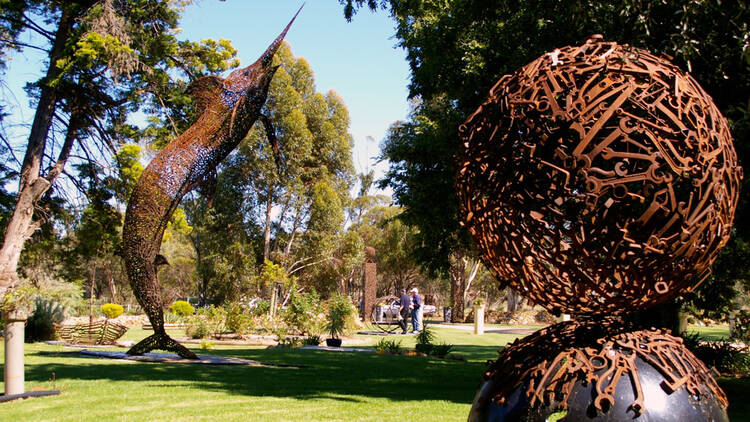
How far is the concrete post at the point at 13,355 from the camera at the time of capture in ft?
27.6

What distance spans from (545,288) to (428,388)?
684 centimetres

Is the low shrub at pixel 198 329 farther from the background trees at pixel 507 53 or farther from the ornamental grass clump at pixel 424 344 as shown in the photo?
the background trees at pixel 507 53

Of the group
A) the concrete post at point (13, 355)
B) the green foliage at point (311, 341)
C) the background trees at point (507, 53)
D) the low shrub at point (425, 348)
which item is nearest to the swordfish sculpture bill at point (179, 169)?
the background trees at point (507, 53)

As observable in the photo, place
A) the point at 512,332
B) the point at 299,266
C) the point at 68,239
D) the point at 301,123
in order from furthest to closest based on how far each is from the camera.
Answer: the point at 299,266 → the point at 301,123 → the point at 512,332 → the point at 68,239

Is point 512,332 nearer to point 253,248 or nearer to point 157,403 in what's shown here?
point 253,248

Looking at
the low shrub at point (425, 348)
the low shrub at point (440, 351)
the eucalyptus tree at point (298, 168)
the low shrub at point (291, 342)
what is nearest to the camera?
the low shrub at point (440, 351)

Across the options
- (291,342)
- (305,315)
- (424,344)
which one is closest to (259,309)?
(305,315)

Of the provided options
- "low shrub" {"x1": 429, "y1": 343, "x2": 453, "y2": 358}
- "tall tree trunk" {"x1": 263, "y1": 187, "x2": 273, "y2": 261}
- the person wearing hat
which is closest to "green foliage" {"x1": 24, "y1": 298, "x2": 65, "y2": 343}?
"low shrub" {"x1": 429, "y1": 343, "x2": 453, "y2": 358}

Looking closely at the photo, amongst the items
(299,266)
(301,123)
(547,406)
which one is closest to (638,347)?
(547,406)

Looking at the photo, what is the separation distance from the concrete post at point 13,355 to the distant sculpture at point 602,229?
730 cm

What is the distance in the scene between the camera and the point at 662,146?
3.74 metres

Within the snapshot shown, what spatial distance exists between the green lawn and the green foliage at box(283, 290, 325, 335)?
5.84 m

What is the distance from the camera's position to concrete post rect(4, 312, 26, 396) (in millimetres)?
8422

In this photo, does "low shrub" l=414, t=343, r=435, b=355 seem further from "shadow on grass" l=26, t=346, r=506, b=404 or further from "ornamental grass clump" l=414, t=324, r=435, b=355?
"shadow on grass" l=26, t=346, r=506, b=404
